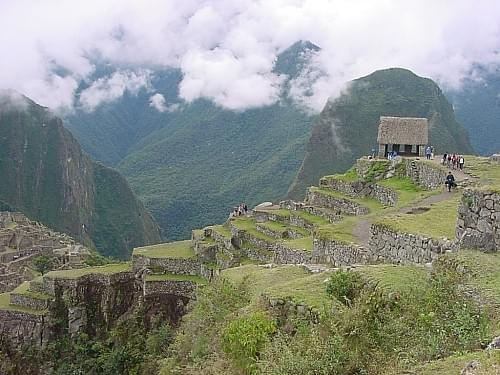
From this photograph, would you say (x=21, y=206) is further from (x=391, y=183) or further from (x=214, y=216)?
(x=391, y=183)

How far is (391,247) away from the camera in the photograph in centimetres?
1092

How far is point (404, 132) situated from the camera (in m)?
26.2

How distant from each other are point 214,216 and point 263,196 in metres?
7.11

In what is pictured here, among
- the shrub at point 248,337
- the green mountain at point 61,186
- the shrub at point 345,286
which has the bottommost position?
the green mountain at point 61,186

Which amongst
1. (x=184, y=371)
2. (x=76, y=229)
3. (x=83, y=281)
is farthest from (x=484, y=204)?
(x=76, y=229)

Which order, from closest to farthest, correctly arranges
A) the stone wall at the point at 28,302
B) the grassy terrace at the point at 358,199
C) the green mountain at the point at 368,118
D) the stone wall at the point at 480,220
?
the stone wall at the point at 480,220 < the grassy terrace at the point at 358,199 < the stone wall at the point at 28,302 < the green mountain at the point at 368,118

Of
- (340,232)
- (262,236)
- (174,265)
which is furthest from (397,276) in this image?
(174,265)

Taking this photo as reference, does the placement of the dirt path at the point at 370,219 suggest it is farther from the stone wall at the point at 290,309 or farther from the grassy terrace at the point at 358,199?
the stone wall at the point at 290,309

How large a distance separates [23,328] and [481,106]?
76137 millimetres

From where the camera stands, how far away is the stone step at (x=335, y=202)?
19847 mm

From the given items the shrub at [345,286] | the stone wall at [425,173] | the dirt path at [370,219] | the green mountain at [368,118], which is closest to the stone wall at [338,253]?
the dirt path at [370,219]

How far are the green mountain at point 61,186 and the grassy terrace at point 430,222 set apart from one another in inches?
3142

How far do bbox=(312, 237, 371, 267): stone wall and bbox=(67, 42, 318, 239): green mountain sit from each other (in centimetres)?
6649

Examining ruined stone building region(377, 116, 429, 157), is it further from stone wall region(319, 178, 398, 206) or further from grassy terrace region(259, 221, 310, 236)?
grassy terrace region(259, 221, 310, 236)
